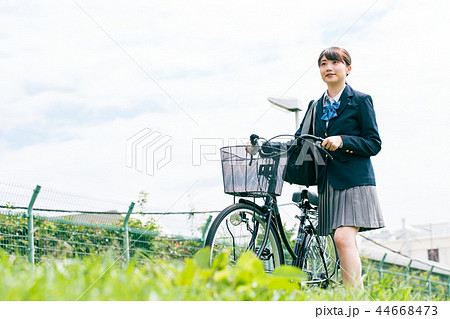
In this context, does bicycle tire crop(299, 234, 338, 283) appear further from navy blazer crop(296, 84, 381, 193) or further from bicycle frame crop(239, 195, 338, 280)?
navy blazer crop(296, 84, 381, 193)

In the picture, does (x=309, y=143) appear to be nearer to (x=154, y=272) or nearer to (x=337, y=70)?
(x=337, y=70)

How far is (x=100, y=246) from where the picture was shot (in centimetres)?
610

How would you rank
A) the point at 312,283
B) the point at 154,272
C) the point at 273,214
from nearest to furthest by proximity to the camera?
the point at 154,272, the point at 273,214, the point at 312,283

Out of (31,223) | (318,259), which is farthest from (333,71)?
(31,223)

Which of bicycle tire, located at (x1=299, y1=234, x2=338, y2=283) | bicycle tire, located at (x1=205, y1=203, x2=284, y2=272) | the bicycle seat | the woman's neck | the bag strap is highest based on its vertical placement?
the woman's neck

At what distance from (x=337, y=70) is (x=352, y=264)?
1.33 m

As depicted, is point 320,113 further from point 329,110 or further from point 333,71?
point 333,71

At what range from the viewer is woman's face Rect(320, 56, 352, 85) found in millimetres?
3412

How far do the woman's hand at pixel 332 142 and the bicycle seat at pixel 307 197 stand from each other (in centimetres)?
66

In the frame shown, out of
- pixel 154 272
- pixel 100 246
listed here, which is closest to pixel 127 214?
pixel 100 246

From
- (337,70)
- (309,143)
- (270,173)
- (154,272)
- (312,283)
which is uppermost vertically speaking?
(337,70)

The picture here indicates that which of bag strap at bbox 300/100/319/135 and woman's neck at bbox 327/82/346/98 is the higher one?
woman's neck at bbox 327/82/346/98

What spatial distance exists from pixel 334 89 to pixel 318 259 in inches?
52.6

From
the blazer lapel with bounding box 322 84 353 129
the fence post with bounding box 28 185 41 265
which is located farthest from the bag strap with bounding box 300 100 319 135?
the fence post with bounding box 28 185 41 265
